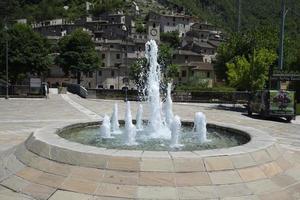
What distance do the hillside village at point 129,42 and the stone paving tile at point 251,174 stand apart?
221 ft

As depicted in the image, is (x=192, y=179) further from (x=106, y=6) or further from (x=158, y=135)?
(x=106, y=6)

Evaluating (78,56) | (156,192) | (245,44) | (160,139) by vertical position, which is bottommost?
(156,192)

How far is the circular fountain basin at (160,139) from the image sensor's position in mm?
11578

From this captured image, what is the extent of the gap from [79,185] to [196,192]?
223cm

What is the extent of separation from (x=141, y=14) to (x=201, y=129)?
142064 millimetres

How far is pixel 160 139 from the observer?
42.9 ft

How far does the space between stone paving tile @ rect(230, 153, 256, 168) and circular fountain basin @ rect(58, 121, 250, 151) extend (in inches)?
82.2

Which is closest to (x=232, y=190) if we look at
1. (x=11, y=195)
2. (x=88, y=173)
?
(x=88, y=173)

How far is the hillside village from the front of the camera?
89375 mm

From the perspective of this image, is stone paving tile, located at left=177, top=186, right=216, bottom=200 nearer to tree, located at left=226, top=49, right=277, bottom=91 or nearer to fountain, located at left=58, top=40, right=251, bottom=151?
fountain, located at left=58, top=40, right=251, bottom=151

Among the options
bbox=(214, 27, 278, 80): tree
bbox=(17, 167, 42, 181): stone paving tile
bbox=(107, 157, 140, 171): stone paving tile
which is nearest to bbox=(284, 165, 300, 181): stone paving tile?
bbox=(107, 157, 140, 171): stone paving tile

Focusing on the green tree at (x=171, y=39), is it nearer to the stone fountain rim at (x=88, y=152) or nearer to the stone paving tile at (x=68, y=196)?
the stone fountain rim at (x=88, y=152)

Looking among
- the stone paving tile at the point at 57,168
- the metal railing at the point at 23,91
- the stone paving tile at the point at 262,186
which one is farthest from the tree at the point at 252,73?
the stone paving tile at the point at 57,168

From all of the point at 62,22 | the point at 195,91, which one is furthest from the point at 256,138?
the point at 62,22
